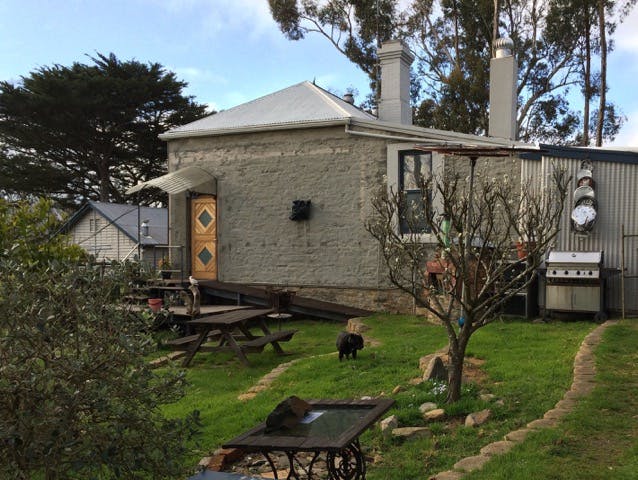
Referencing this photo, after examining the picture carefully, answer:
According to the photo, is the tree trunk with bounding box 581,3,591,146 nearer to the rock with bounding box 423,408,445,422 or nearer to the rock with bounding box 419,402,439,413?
the rock with bounding box 419,402,439,413

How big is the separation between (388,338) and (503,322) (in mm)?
2150

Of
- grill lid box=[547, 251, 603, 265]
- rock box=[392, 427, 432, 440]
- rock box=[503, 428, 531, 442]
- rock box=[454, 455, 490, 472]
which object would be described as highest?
grill lid box=[547, 251, 603, 265]

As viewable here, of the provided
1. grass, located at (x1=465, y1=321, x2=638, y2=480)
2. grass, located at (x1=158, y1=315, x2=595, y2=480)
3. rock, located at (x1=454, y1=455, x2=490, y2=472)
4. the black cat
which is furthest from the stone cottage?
rock, located at (x1=454, y1=455, x2=490, y2=472)

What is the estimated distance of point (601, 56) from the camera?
22.7 m

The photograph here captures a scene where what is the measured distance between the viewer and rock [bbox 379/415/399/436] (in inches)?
197

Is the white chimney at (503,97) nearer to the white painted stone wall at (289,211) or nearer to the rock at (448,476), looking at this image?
the white painted stone wall at (289,211)

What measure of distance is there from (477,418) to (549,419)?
568 mm

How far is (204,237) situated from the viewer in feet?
49.2

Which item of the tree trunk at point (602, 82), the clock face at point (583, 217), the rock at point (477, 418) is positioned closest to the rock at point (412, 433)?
the rock at point (477, 418)

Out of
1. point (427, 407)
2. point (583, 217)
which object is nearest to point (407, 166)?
point (583, 217)

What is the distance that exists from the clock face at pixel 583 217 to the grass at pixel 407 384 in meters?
1.88

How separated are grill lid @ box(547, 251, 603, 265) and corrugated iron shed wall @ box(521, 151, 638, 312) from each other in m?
0.74

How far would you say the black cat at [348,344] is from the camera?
7.77 m

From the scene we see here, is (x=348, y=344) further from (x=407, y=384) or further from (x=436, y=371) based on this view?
(x=436, y=371)
